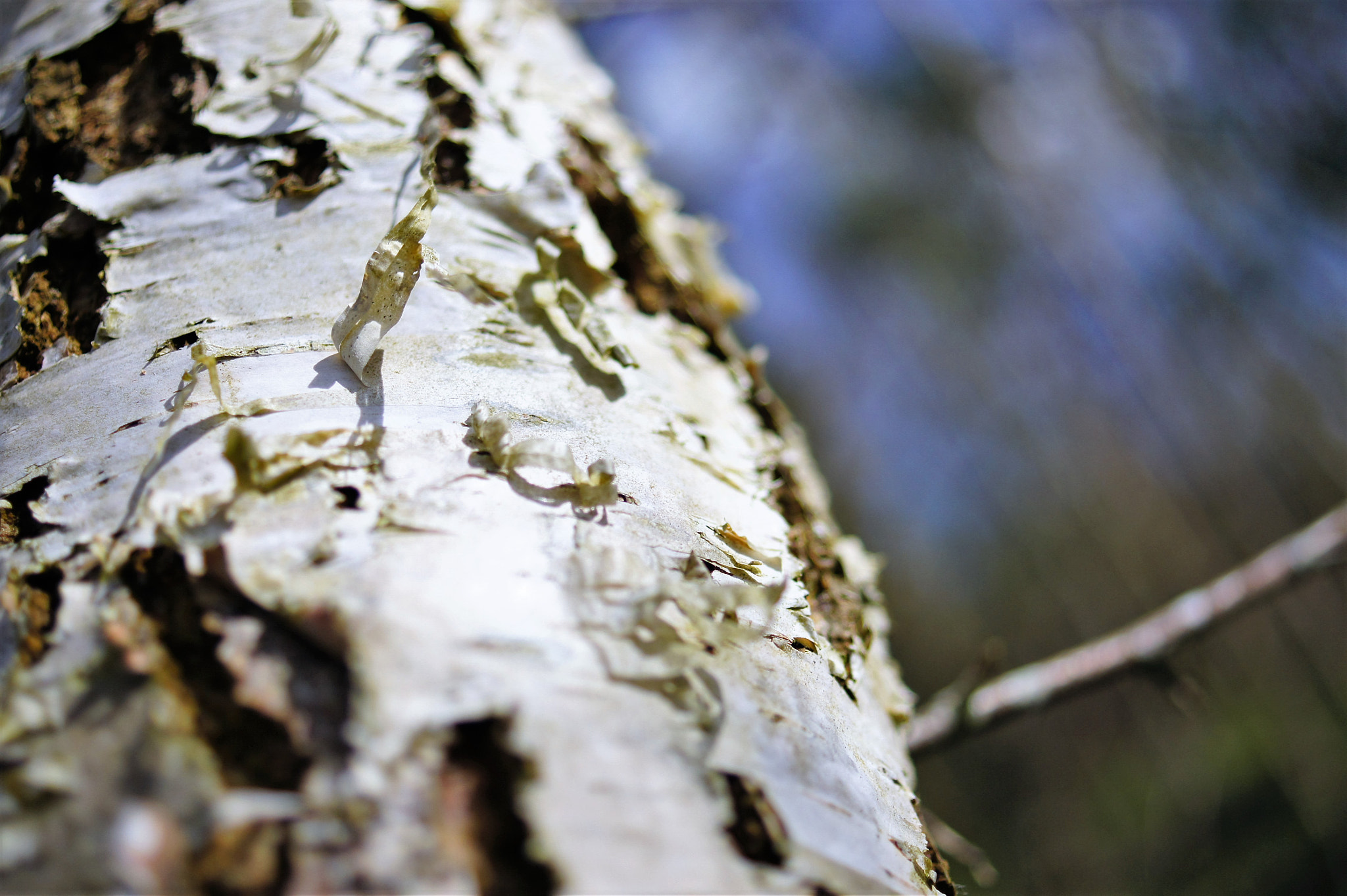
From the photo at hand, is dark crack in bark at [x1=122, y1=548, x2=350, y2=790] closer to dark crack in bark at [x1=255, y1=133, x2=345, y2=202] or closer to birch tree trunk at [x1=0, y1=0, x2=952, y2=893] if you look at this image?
birch tree trunk at [x1=0, y1=0, x2=952, y2=893]

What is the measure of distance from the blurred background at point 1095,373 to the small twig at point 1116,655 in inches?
41.3

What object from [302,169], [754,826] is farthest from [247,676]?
[302,169]

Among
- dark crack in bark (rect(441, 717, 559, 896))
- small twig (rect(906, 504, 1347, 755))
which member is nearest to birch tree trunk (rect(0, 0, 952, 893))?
dark crack in bark (rect(441, 717, 559, 896))

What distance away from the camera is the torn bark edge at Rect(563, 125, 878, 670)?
0.55m

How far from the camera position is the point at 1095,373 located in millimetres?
2631

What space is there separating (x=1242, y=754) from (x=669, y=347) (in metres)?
3.33

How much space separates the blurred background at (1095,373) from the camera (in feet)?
7.84

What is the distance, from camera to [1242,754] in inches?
110

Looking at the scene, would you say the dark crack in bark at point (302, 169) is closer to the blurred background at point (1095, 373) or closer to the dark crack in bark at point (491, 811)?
the dark crack in bark at point (491, 811)

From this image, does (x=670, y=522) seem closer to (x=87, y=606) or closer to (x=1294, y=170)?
(x=87, y=606)

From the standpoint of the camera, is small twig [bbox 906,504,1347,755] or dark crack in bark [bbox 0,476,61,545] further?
small twig [bbox 906,504,1347,755]

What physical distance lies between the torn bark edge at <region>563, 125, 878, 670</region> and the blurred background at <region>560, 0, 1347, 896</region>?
57.0 inches

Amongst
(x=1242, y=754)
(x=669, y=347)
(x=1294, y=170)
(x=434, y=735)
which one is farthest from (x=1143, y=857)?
(x=434, y=735)

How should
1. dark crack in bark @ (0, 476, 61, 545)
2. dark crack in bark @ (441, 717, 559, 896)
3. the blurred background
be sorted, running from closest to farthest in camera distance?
1. dark crack in bark @ (441, 717, 559, 896)
2. dark crack in bark @ (0, 476, 61, 545)
3. the blurred background
